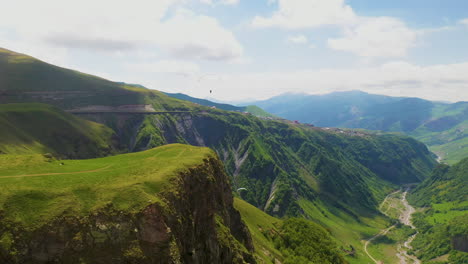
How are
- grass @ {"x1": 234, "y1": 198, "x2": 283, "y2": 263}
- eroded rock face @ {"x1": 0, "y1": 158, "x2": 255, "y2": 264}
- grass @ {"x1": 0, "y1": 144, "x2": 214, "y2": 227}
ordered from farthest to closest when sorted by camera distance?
grass @ {"x1": 234, "y1": 198, "x2": 283, "y2": 263}, grass @ {"x1": 0, "y1": 144, "x2": 214, "y2": 227}, eroded rock face @ {"x1": 0, "y1": 158, "x2": 255, "y2": 264}

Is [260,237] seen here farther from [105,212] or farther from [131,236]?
[105,212]

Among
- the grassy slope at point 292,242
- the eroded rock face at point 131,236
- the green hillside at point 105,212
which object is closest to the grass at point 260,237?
the grassy slope at point 292,242

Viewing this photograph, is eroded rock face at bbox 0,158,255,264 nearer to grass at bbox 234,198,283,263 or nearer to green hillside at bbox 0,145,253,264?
green hillside at bbox 0,145,253,264

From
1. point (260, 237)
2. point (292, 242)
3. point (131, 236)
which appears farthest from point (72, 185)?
point (292, 242)

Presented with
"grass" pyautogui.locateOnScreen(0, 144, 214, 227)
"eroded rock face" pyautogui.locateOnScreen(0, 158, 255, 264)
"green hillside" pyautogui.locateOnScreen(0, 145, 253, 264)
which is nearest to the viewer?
"eroded rock face" pyautogui.locateOnScreen(0, 158, 255, 264)

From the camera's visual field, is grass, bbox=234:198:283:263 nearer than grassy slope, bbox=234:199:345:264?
Yes

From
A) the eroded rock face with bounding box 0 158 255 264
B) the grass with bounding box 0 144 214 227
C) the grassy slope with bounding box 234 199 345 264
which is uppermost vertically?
the grass with bounding box 0 144 214 227

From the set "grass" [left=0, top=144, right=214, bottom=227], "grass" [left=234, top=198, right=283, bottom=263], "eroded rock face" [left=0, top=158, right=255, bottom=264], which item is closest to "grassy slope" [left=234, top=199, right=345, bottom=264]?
"grass" [left=234, top=198, right=283, bottom=263]
